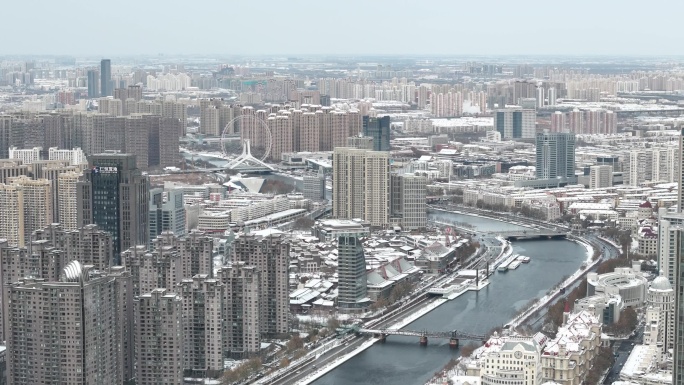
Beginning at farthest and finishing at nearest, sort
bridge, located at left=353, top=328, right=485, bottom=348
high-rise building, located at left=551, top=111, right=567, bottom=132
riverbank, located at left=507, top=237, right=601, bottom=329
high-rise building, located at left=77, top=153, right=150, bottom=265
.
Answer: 1. high-rise building, located at left=551, top=111, right=567, bottom=132
2. high-rise building, located at left=77, top=153, right=150, bottom=265
3. riverbank, located at left=507, top=237, right=601, bottom=329
4. bridge, located at left=353, top=328, right=485, bottom=348

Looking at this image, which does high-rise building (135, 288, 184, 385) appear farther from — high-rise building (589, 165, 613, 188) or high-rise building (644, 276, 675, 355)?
high-rise building (589, 165, 613, 188)

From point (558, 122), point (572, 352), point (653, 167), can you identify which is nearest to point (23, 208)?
point (572, 352)

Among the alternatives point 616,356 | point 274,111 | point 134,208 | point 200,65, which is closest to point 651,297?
point 616,356

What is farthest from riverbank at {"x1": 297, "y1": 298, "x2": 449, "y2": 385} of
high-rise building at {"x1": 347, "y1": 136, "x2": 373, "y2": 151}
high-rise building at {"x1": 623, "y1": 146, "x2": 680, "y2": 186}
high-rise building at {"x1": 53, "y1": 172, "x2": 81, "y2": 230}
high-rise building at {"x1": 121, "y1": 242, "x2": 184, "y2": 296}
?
high-rise building at {"x1": 623, "y1": 146, "x2": 680, "y2": 186}

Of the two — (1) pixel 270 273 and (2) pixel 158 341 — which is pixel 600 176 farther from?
(2) pixel 158 341

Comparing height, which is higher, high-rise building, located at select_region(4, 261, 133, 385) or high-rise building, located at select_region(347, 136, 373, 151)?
high-rise building, located at select_region(347, 136, 373, 151)

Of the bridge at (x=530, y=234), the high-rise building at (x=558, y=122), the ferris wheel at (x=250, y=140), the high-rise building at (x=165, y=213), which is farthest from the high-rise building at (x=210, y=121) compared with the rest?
the high-rise building at (x=165, y=213)
